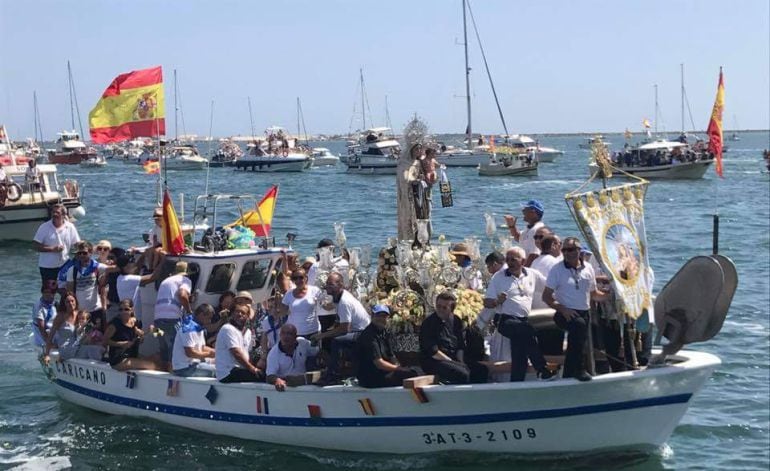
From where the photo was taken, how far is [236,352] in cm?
1255

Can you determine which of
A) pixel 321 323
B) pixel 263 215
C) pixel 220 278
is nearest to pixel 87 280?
pixel 220 278

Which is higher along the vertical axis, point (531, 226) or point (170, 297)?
point (531, 226)

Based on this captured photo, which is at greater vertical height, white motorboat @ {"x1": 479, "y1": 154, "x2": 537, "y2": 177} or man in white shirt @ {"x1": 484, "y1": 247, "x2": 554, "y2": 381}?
man in white shirt @ {"x1": 484, "y1": 247, "x2": 554, "y2": 381}

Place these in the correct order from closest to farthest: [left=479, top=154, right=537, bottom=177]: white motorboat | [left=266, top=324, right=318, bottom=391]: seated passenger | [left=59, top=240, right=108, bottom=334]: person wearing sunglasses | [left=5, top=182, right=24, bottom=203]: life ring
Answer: [left=266, top=324, right=318, bottom=391]: seated passenger → [left=59, top=240, right=108, bottom=334]: person wearing sunglasses → [left=5, top=182, right=24, bottom=203]: life ring → [left=479, top=154, right=537, bottom=177]: white motorboat

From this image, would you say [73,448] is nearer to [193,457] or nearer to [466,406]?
[193,457]

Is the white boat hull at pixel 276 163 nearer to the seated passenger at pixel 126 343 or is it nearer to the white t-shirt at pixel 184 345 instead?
the seated passenger at pixel 126 343

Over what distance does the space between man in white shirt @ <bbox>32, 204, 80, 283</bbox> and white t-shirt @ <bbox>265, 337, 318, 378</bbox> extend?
6.25 meters

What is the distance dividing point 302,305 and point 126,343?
115 inches

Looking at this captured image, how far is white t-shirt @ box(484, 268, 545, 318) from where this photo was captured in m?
11.2

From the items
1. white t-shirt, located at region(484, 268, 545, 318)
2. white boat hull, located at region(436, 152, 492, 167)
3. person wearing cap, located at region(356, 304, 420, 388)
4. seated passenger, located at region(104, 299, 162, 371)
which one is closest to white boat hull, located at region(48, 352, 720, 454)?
person wearing cap, located at region(356, 304, 420, 388)

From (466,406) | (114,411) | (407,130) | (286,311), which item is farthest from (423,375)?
(114,411)

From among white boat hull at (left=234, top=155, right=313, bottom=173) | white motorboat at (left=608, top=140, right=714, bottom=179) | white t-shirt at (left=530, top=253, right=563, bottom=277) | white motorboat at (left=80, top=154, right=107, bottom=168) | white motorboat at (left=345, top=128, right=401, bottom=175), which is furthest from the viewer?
white motorboat at (left=80, top=154, right=107, bottom=168)

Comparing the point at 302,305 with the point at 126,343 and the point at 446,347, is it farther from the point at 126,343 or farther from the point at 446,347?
the point at 126,343

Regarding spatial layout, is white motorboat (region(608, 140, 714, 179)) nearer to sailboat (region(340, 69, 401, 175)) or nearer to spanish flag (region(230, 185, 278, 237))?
sailboat (region(340, 69, 401, 175))
